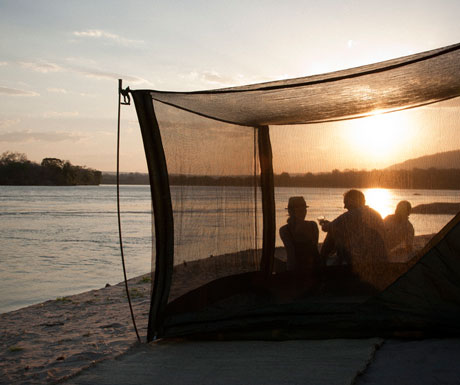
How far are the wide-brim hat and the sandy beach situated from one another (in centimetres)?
76

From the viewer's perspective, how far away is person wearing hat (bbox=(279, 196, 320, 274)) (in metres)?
4.59

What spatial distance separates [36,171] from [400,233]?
97.4 m

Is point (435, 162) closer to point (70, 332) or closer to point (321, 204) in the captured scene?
point (321, 204)

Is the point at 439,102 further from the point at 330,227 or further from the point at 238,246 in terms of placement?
the point at 238,246

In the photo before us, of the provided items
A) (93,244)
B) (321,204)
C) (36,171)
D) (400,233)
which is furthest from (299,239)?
(36,171)

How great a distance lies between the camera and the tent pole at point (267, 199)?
500cm

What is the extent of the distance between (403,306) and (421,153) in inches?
48.7

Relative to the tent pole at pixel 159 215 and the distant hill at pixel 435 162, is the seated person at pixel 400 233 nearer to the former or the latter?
the distant hill at pixel 435 162

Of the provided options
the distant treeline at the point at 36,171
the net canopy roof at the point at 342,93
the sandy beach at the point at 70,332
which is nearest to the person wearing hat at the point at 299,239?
the sandy beach at the point at 70,332

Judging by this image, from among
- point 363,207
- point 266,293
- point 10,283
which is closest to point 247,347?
point 266,293

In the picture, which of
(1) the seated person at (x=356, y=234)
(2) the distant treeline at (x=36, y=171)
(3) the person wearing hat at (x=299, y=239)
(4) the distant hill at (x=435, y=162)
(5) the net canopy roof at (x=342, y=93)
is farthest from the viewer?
(2) the distant treeline at (x=36, y=171)

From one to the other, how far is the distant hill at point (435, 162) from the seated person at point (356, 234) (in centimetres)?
41

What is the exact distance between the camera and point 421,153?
Answer: 4.14 m

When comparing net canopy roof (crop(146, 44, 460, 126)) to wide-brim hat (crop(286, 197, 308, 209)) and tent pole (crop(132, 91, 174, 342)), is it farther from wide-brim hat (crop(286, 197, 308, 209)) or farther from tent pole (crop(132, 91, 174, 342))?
wide-brim hat (crop(286, 197, 308, 209))
